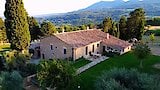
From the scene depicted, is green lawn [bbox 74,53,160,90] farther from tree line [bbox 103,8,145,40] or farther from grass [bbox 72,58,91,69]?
tree line [bbox 103,8,145,40]

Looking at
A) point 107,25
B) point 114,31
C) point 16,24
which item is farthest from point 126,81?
point 107,25

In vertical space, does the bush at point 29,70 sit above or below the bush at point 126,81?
below

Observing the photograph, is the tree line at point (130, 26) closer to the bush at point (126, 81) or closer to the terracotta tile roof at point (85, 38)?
the terracotta tile roof at point (85, 38)

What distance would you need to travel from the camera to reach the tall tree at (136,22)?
53616mm

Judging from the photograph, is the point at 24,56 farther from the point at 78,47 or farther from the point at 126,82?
the point at 126,82

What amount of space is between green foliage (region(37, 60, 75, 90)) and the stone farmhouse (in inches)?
593

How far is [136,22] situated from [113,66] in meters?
21.4

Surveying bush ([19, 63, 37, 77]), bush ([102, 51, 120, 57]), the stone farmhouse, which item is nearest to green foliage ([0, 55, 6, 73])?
bush ([19, 63, 37, 77])

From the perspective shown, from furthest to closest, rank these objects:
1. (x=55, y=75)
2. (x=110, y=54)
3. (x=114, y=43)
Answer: (x=114, y=43) < (x=110, y=54) < (x=55, y=75)

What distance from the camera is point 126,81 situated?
2239 centimetres

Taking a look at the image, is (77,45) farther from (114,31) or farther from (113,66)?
(114,31)

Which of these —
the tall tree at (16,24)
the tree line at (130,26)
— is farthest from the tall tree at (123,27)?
the tall tree at (16,24)

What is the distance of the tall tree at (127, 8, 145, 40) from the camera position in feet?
176

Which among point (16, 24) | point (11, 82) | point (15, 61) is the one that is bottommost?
point (11, 82)
